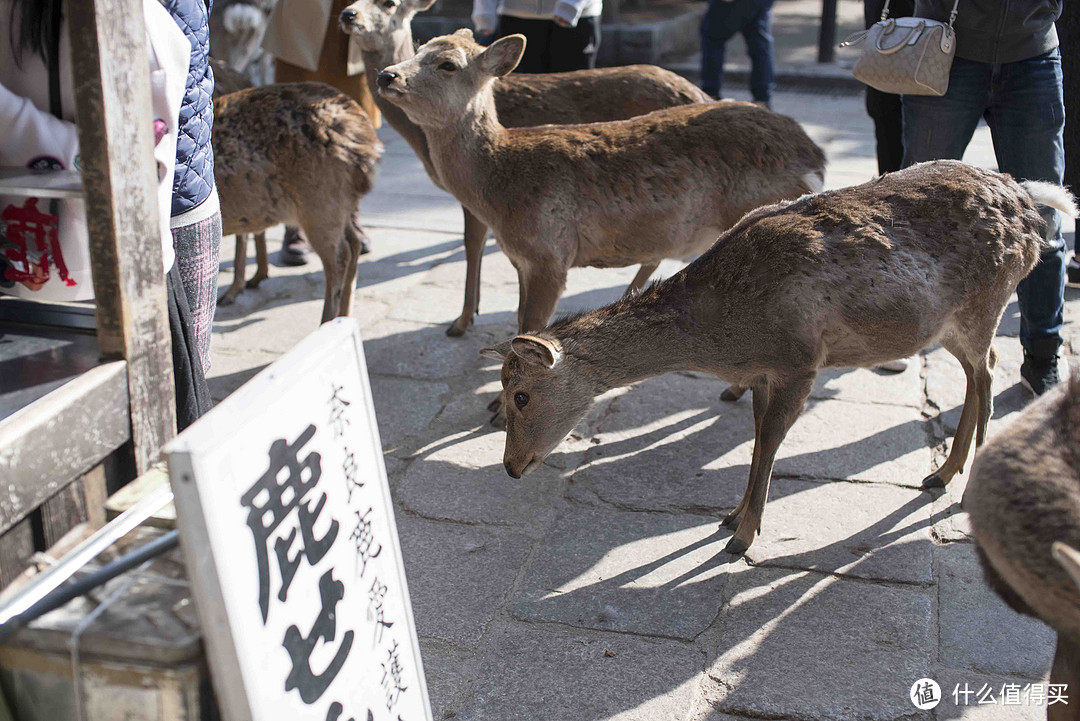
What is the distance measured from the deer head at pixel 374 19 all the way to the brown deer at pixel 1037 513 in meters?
4.19

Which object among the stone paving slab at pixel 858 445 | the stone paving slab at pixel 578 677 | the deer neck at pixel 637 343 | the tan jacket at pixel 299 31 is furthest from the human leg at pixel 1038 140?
the tan jacket at pixel 299 31

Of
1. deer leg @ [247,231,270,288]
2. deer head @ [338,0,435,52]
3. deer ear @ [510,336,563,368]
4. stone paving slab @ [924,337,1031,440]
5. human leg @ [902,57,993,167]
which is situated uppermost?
deer head @ [338,0,435,52]

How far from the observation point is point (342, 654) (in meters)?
1.75

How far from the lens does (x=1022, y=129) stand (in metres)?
3.94

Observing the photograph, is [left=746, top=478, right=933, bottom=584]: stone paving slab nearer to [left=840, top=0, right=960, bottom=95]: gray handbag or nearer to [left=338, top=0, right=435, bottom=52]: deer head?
[left=840, top=0, right=960, bottom=95]: gray handbag

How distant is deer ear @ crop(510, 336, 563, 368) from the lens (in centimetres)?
315

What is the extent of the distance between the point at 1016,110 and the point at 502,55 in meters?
2.28

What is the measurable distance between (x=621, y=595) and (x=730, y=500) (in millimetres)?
774

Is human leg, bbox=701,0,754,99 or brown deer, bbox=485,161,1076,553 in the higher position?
human leg, bbox=701,0,754,99

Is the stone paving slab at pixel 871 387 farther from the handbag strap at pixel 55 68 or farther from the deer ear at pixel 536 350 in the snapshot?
the handbag strap at pixel 55 68

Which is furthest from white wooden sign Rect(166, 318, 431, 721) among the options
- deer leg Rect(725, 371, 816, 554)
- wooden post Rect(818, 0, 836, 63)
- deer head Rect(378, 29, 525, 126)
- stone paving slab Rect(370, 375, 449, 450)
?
wooden post Rect(818, 0, 836, 63)

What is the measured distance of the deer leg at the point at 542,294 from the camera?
14.0 ft

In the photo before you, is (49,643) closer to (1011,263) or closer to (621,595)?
(621,595)

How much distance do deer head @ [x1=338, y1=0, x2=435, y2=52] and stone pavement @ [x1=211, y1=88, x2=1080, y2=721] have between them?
158 centimetres
